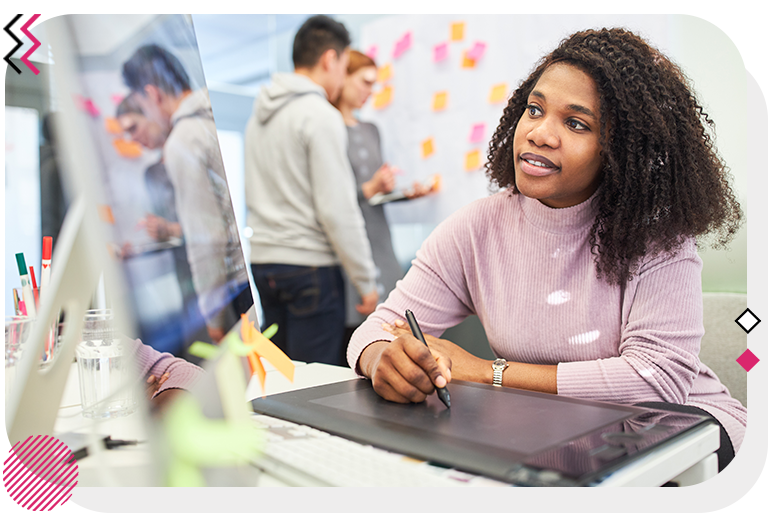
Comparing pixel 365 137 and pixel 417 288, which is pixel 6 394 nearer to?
pixel 417 288

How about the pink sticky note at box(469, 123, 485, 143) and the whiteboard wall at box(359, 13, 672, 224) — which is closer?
the whiteboard wall at box(359, 13, 672, 224)

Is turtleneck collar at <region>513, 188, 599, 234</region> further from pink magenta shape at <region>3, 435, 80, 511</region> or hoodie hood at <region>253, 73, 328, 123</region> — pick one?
hoodie hood at <region>253, 73, 328, 123</region>

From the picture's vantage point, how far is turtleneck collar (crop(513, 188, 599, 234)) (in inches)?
40.8

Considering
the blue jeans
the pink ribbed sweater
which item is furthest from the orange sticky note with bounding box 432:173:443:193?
the pink ribbed sweater

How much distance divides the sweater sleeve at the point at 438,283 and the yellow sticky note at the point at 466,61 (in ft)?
4.06

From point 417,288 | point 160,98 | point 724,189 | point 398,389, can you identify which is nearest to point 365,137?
point 417,288

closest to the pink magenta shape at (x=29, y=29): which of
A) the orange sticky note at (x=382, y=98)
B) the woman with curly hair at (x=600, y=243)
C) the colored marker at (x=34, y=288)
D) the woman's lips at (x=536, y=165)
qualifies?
the colored marker at (x=34, y=288)

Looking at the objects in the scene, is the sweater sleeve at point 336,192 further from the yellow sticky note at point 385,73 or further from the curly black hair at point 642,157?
the curly black hair at point 642,157

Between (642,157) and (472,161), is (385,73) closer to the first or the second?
(472,161)

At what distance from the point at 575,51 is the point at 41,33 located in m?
0.86

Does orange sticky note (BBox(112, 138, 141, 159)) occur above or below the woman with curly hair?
above

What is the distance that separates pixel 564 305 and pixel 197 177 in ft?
2.41

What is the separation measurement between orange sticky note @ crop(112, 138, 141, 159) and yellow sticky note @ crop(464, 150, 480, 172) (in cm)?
194

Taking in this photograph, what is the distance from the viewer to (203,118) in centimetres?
52
